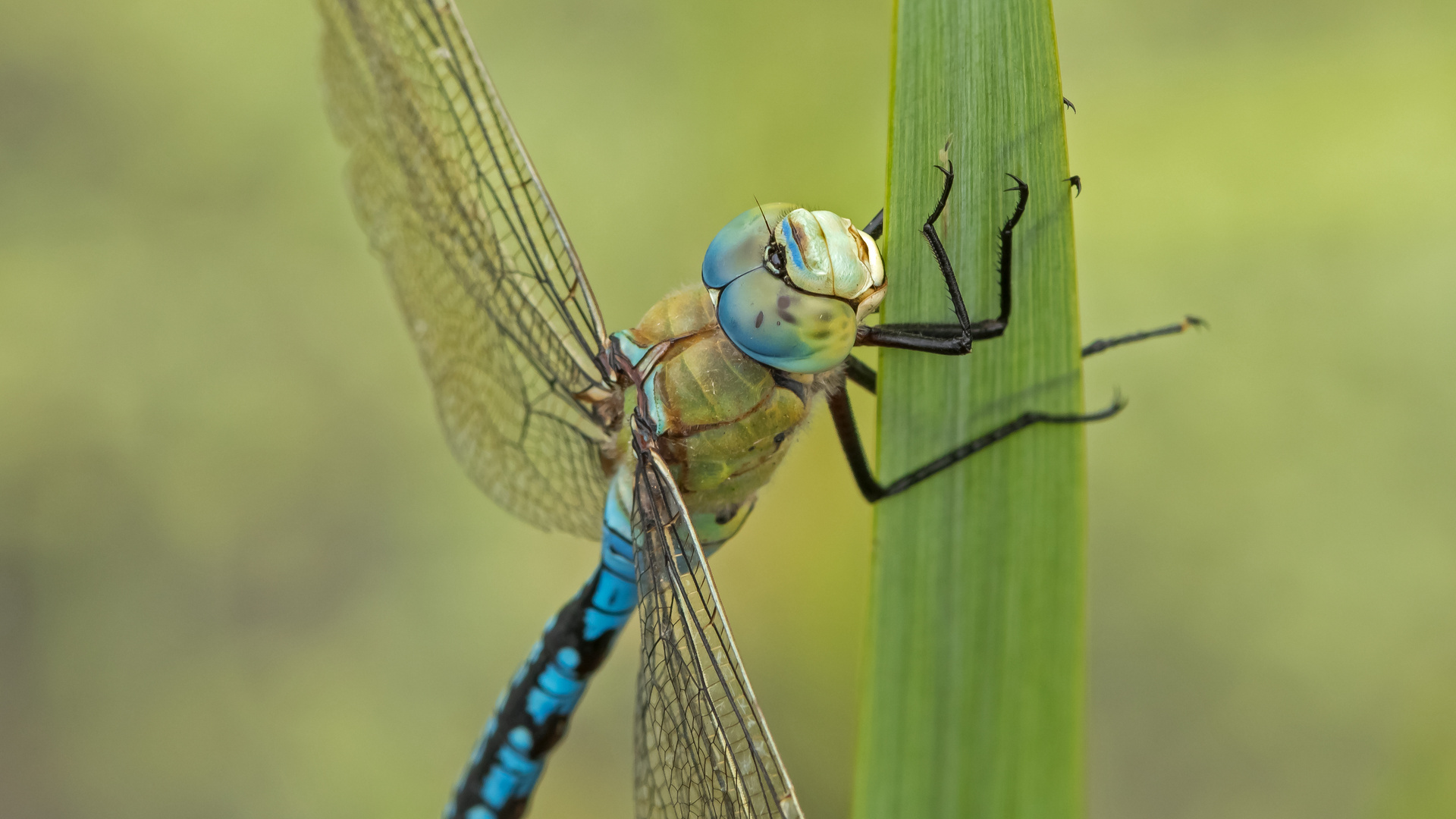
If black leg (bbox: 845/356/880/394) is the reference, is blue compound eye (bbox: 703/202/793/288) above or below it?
above

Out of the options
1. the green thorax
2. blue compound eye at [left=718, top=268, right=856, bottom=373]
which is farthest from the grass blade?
the green thorax

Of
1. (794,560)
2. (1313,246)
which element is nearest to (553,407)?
(794,560)

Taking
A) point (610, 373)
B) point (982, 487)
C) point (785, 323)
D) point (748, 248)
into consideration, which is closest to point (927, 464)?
point (982, 487)

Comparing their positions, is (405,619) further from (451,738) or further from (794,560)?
(794,560)

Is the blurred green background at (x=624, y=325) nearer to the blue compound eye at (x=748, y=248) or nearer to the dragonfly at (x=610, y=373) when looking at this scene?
the dragonfly at (x=610, y=373)

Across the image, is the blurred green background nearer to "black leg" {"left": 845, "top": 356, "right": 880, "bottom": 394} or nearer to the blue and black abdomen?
the blue and black abdomen
